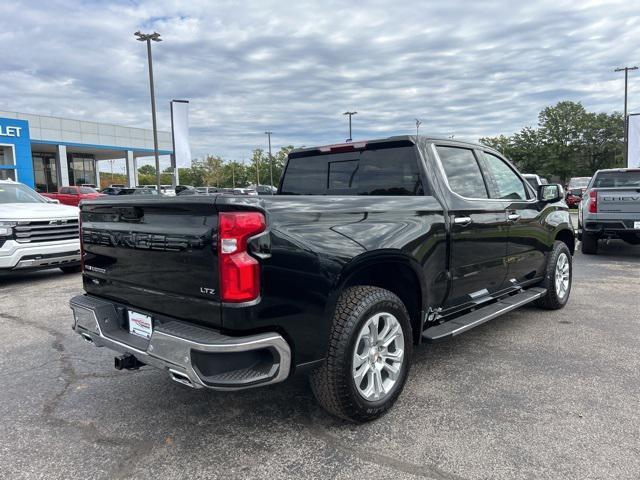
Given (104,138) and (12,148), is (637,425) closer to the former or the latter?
(12,148)

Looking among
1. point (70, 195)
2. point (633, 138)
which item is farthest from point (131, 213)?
point (633, 138)

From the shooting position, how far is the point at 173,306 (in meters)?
2.79

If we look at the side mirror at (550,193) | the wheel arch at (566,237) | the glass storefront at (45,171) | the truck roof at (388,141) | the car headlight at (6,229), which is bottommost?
the wheel arch at (566,237)

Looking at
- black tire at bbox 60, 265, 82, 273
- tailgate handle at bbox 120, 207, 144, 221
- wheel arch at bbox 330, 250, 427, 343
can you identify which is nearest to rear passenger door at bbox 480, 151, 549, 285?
wheel arch at bbox 330, 250, 427, 343

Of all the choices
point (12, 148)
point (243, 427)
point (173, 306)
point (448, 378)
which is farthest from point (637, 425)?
point (12, 148)

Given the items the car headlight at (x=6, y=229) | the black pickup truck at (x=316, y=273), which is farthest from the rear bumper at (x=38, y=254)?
the black pickup truck at (x=316, y=273)

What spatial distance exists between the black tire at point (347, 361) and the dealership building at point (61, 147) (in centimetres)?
3521

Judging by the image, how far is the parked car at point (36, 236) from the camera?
7273mm

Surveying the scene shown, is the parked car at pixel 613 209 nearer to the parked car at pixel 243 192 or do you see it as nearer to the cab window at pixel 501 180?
the cab window at pixel 501 180

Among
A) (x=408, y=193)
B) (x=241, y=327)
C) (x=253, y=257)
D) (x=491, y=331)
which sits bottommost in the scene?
(x=491, y=331)

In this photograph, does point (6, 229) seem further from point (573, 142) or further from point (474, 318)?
point (573, 142)

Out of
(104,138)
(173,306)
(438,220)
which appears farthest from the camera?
(104,138)

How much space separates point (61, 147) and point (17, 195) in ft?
111

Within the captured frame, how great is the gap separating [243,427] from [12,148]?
36429mm
